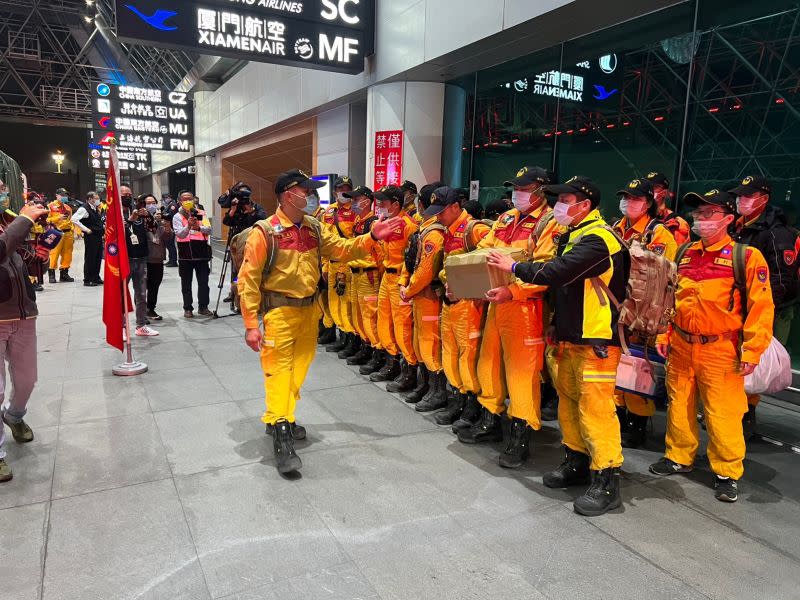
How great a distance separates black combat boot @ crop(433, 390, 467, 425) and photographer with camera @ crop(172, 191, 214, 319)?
5.25 m

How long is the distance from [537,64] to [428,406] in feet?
17.5

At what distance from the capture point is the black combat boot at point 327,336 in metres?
7.05

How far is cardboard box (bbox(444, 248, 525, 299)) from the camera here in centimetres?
339

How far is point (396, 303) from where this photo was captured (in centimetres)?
518

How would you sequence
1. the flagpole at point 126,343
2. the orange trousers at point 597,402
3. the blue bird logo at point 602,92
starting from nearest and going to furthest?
the orange trousers at point 597,402
the flagpole at point 126,343
the blue bird logo at point 602,92

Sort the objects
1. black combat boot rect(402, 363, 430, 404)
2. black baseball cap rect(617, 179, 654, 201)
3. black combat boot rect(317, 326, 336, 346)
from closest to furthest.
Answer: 1. black baseball cap rect(617, 179, 654, 201)
2. black combat boot rect(402, 363, 430, 404)
3. black combat boot rect(317, 326, 336, 346)

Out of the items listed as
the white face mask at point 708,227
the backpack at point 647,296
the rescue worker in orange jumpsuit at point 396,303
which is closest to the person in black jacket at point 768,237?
the white face mask at point 708,227

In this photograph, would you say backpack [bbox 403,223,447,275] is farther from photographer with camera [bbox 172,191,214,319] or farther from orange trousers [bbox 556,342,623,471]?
photographer with camera [bbox 172,191,214,319]

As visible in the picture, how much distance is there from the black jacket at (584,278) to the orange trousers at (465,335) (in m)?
1.02

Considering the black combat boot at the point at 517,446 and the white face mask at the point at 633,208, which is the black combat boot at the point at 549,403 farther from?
the white face mask at the point at 633,208

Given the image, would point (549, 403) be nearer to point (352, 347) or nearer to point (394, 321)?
point (394, 321)

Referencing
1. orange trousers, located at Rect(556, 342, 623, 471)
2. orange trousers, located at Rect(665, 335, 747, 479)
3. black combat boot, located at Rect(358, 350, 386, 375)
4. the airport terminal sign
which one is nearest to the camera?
orange trousers, located at Rect(556, 342, 623, 471)

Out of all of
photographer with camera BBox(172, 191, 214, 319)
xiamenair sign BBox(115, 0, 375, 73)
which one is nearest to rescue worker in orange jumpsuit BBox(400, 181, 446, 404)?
xiamenair sign BBox(115, 0, 375, 73)

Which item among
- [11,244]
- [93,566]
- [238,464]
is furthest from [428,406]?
[11,244]
